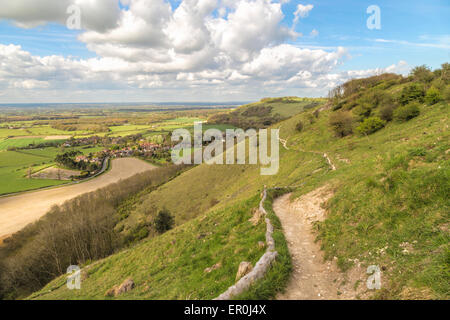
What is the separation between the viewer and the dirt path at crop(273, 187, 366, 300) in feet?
24.9

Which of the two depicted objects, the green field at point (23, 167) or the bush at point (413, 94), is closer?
the bush at point (413, 94)

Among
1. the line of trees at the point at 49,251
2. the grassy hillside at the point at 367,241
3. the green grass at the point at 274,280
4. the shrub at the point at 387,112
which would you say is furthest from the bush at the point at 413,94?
the line of trees at the point at 49,251

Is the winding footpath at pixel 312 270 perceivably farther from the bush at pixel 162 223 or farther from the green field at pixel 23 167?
the green field at pixel 23 167

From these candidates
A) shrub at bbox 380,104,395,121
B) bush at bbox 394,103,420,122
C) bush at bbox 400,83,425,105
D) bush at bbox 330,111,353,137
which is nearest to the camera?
bush at bbox 394,103,420,122

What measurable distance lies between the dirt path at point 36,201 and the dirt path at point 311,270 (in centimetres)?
8297

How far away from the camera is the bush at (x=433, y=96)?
97.7 ft

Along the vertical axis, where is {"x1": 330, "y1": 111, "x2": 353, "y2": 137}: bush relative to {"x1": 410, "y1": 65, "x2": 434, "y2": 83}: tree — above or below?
below

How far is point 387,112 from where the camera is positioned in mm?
34438

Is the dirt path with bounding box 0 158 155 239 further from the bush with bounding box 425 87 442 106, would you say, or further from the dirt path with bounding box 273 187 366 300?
the bush with bounding box 425 87 442 106

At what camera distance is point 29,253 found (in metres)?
38.5

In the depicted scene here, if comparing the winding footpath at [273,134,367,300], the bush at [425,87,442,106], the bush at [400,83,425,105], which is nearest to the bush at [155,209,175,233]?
the winding footpath at [273,134,367,300]

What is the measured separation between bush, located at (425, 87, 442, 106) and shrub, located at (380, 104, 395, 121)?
4359 mm

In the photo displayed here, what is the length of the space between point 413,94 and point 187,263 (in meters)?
A: 43.2

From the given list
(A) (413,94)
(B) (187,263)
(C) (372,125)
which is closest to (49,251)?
(B) (187,263)
